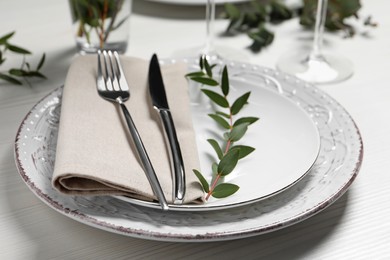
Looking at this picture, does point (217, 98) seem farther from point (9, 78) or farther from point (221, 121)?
point (9, 78)

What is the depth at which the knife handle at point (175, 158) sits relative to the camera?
58cm

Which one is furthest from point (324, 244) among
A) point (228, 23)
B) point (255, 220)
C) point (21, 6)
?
point (21, 6)

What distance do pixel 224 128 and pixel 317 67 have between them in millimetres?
277

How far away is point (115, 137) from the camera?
0.66 meters

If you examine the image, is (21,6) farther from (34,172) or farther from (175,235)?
(175,235)

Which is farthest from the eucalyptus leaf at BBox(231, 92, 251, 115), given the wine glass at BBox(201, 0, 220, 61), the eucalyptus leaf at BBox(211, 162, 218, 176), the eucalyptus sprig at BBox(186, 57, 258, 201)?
the wine glass at BBox(201, 0, 220, 61)

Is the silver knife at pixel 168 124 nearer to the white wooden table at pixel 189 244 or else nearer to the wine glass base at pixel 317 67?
the white wooden table at pixel 189 244

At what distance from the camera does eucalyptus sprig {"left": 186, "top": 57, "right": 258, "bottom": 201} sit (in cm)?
60

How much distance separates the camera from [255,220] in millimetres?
568

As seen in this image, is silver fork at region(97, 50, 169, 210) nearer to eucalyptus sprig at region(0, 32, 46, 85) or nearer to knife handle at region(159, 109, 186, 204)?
knife handle at region(159, 109, 186, 204)

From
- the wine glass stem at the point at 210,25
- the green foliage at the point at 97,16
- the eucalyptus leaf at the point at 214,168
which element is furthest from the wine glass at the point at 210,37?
the eucalyptus leaf at the point at 214,168

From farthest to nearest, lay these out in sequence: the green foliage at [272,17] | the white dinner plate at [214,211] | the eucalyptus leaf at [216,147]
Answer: the green foliage at [272,17] < the eucalyptus leaf at [216,147] < the white dinner plate at [214,211]

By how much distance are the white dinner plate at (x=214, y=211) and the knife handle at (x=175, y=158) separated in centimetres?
2

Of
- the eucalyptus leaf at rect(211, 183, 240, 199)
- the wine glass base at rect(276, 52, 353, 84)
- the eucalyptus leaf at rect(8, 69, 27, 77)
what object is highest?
the eucalyptus leaf at rect(211, 183, 240, 199)
